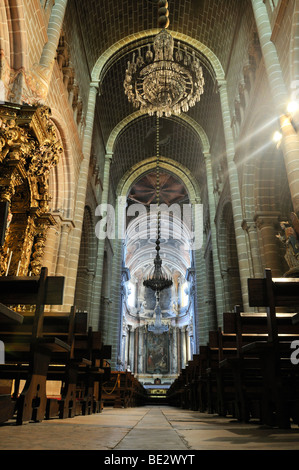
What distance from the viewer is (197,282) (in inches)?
634

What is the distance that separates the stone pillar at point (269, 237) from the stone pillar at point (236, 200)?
2.03 ft

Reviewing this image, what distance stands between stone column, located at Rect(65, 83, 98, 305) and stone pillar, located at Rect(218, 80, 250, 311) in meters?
4.16

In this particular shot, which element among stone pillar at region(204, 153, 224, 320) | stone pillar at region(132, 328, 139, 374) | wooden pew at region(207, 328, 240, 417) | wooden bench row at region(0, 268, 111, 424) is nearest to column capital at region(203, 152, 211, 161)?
stone pillar at region(204, 153, 224, 320)

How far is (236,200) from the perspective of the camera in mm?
9133

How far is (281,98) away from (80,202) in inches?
223

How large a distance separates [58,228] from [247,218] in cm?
474

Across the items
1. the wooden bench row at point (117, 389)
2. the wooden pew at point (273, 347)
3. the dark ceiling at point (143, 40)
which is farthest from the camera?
the dark ceiling at point (143, 40)

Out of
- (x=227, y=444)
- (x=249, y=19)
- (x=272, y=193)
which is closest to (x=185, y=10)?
(x=249, y=19)

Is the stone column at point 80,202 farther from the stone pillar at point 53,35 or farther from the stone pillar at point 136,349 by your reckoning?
the stone pillar at point 136,349

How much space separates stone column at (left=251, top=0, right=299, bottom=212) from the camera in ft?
18.0

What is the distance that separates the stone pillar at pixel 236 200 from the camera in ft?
27.4

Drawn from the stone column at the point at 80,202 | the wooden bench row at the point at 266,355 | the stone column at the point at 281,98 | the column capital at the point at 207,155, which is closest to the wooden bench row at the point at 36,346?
the wooden bench row at the point at 266,355

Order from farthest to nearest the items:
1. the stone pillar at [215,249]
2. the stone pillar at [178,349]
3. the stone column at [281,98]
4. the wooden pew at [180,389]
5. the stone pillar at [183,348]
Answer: the stone pillar at [183,348]
the stone pillar at [178,349]
the stone pillar at [215,249]
the wooden pew at [180,389]
the stone column at [281,98]
